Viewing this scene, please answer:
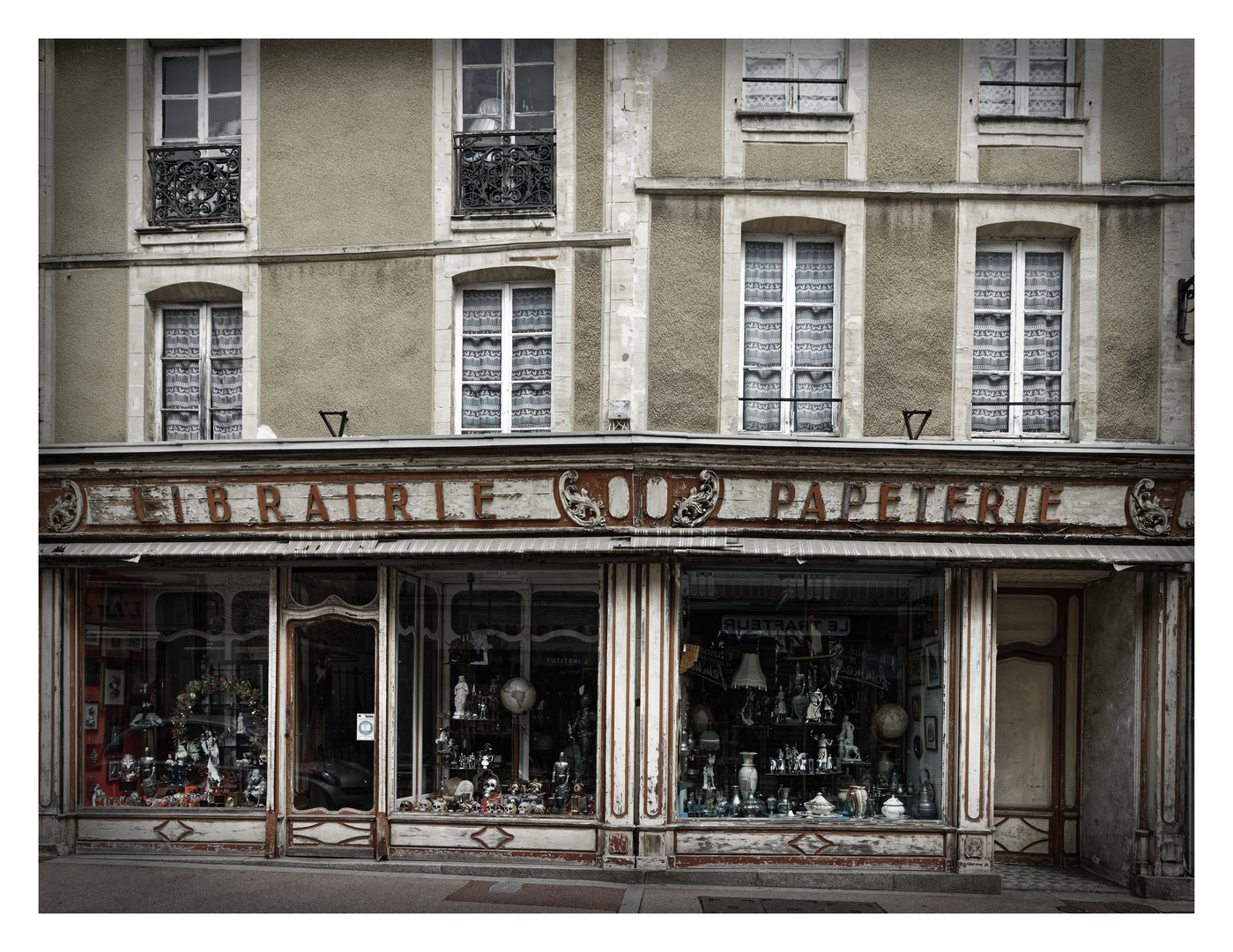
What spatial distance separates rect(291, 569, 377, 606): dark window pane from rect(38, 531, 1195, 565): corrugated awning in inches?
19.8

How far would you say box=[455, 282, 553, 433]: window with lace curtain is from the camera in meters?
9.49

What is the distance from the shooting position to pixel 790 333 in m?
9.39

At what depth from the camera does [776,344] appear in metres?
9.38

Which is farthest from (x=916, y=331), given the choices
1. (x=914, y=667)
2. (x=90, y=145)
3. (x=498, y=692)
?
(x=90, y=145)

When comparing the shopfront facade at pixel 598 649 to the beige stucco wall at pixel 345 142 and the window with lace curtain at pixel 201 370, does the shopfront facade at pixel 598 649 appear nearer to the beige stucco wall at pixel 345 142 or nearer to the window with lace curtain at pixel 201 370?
the window with lace curtain at pixel 201 370

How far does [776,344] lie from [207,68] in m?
5.82

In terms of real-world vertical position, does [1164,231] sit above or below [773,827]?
above

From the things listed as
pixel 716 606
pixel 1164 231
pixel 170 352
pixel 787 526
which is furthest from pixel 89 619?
pixel 1164 231

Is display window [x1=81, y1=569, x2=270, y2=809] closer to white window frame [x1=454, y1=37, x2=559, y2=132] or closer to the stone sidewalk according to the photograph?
the stone sidewalk

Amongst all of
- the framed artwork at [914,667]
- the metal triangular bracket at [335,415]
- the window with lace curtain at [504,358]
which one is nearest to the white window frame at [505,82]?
the window with lace curtain at [504,358]

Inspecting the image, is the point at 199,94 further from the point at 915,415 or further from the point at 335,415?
the point at 915,415

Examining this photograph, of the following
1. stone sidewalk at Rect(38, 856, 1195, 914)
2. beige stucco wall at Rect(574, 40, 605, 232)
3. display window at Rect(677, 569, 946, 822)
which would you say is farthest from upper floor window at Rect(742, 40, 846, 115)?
stone sidewalk at Rect(38, 856, 1195, 914)

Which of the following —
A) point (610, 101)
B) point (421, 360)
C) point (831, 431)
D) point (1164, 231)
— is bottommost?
point (831, 431)

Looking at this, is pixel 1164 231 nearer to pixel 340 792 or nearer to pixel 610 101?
pixel 610 101
